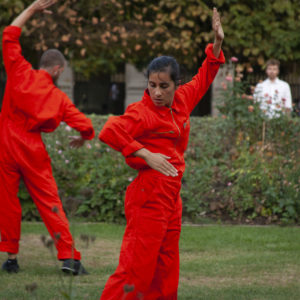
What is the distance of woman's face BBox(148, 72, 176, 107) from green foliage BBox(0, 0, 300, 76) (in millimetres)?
9911

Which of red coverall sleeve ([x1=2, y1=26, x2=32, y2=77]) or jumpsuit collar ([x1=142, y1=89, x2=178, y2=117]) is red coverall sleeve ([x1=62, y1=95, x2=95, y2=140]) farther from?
jumpsuit collar ([x1=142, y1=89, x2=178, y2=117])

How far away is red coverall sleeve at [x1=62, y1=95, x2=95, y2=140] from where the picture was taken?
5.28 m

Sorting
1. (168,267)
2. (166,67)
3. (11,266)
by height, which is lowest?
(11,266)

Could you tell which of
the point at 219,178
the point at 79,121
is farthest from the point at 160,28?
the point at 79,121

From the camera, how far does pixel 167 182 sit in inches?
157

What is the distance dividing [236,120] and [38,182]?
12.9 ft

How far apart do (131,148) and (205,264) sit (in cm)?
267

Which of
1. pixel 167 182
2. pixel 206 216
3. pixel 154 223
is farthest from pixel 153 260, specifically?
pixel 206 216

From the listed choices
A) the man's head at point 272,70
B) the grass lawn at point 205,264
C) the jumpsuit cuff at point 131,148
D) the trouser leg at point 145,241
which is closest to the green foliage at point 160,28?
the man's head at point 272,70

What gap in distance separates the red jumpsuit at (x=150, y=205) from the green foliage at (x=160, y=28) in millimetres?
9974

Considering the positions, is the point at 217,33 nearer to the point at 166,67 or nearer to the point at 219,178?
the point at 166,67

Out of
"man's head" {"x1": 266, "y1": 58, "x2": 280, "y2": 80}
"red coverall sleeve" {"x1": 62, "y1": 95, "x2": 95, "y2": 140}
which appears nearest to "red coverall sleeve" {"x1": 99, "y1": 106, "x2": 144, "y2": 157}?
"red coverall sleeve" {"x1": 62, "y1": 95, "x2": 95, "y2": 140}

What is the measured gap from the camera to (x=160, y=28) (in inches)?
562

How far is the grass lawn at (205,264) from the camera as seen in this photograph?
5059mm
